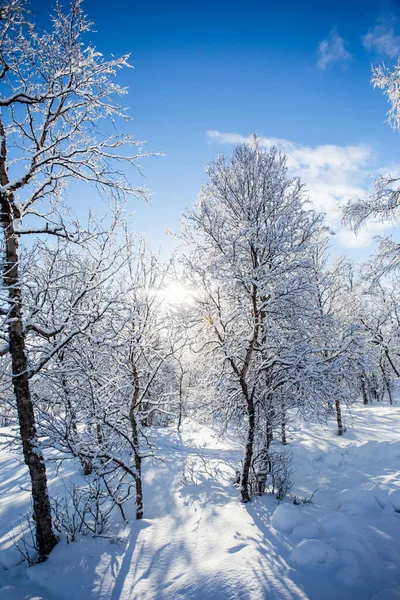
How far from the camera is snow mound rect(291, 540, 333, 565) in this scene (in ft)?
10.9

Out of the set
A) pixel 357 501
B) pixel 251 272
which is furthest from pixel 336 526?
pixel 251 272

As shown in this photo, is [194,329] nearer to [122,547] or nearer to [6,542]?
[122,547]

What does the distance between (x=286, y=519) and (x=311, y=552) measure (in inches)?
41.3

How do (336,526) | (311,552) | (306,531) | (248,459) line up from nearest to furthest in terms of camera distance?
(311,552) → (336,526) → (306,531) → (248,459)

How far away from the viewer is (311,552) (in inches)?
134

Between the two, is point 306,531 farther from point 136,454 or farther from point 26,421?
point 26,421

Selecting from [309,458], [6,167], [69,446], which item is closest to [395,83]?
[6,167]

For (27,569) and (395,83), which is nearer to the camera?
(27,569)

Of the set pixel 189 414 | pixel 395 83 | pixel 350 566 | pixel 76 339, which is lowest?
pixel 350 566

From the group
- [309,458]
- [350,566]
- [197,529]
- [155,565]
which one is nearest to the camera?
[350,566]

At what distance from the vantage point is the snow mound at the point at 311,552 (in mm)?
3328

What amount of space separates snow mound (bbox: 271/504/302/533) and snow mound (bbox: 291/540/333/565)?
31.0 inches

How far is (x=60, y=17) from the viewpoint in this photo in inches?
135

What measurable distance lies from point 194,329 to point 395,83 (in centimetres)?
694
